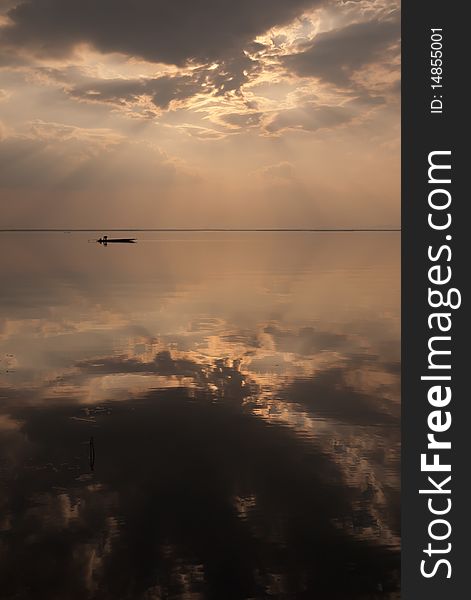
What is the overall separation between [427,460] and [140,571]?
645 centimetres

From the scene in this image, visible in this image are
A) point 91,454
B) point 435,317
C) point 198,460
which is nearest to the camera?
point 435,317

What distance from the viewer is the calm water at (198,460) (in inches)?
532

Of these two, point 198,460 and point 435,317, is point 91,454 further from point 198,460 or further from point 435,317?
point 435,317

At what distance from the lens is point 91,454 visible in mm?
19609

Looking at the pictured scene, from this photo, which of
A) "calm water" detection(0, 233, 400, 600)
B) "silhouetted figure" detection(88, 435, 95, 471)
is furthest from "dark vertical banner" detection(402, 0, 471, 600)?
"silhouetted figure" detection(88, 435, 95, 471)

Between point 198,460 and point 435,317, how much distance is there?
315 inches

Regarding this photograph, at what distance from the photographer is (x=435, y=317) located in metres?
15.5

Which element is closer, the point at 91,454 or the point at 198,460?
the point at 198,460

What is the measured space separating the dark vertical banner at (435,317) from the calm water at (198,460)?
4.18 feet

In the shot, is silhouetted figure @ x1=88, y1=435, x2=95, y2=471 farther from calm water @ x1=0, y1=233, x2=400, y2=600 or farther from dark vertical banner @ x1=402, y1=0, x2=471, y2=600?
dark vertical banner @ x1=402, y1=0, x2=471, y2=600

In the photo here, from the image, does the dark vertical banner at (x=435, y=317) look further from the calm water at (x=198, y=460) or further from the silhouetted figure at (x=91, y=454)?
the silhouetted figure at (x=91, y=454)

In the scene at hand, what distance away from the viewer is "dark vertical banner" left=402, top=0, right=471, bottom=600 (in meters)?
13.0

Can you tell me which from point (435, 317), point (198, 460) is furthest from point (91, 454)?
point (435, 317)

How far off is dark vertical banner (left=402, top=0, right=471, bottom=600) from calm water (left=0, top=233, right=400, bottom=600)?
1274 millimetres
